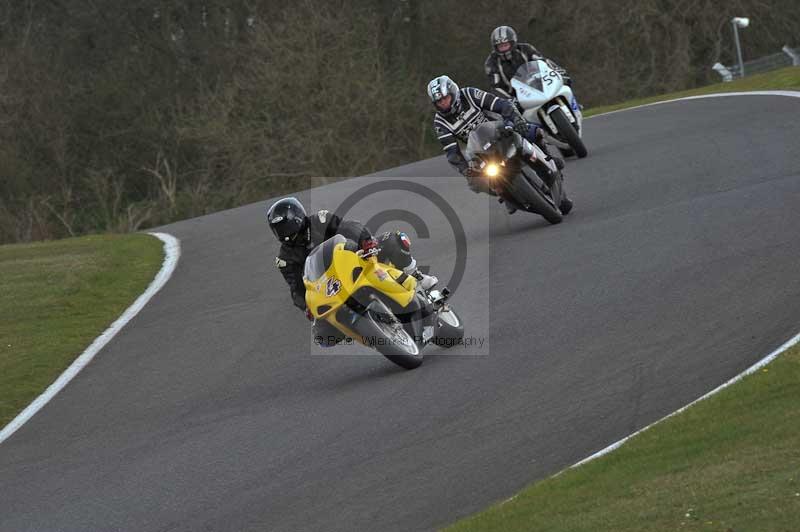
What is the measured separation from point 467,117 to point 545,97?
8.69 ft

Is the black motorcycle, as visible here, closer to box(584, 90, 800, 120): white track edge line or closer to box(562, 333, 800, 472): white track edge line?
box(562, 333, 800, 472): white track edge line

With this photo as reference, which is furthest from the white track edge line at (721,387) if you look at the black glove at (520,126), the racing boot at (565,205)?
the racing boot at (565,205)

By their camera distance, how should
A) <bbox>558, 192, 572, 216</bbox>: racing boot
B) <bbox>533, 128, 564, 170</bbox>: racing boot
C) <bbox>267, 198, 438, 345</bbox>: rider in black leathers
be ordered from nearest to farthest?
<bbox>267, 198, 438, 345</bbox>: rider in black leathers → <bbox>533, 128, 564, 170</bbox>: racing boot → <bbox>558, 192, 572, 216</bbox>: racing boot

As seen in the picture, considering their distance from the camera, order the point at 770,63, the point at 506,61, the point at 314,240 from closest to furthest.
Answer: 1. the point at 314,240
2. the point at 506,61
3. the point at 770,63

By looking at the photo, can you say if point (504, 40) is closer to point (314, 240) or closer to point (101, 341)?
point (101, 341)

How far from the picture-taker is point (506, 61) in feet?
57.4

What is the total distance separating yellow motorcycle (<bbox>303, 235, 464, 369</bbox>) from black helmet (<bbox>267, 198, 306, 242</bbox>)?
0.35 metres

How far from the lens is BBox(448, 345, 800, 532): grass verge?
5793 mm

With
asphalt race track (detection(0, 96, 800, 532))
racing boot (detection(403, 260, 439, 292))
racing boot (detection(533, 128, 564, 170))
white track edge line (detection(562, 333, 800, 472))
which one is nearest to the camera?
white track edge line (detection(562, 333, 800, 472))

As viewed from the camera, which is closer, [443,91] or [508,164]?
[508,164]

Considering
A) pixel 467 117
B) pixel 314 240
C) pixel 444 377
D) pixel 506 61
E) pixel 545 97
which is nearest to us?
pixel 444 377

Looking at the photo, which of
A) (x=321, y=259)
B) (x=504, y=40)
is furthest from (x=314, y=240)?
(x=504, y=40)

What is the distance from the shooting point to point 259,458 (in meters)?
8.98

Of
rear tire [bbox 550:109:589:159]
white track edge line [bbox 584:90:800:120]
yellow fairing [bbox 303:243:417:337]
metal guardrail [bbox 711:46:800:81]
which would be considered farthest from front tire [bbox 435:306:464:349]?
metal guardrail [bbox 711:46:800:81]
